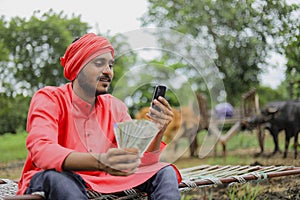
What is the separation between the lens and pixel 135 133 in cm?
95

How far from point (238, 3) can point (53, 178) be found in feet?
11.4

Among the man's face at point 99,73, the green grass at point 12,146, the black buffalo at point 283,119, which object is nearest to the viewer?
the man's face at point 99,73

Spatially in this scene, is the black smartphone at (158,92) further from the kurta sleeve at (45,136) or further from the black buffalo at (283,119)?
the black buffalo at (283,119)

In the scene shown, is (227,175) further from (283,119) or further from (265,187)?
(283,119)

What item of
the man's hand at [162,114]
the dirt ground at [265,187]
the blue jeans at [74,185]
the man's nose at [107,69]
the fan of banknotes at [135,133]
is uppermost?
Result: the man's nose at [107,69]

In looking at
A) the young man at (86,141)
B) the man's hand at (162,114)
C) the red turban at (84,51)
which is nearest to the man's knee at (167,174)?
the young man at (86,141)

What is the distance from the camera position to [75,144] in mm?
1225

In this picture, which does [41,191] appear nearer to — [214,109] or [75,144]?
[75,144]

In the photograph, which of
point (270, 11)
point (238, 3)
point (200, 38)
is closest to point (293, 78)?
point (270, 11)

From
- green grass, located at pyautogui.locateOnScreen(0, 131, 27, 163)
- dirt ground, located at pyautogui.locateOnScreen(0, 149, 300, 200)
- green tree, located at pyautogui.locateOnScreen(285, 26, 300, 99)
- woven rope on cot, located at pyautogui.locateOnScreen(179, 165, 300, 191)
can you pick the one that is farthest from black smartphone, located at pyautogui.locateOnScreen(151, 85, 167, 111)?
green grass, located at pyautogui.locateOnScreen(0, 131, 27, 163)

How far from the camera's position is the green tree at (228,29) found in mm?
4230

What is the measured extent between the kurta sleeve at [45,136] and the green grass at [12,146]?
9.02 feet

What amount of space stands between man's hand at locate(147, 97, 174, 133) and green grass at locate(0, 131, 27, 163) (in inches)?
117

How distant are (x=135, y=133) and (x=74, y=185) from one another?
0.26m
